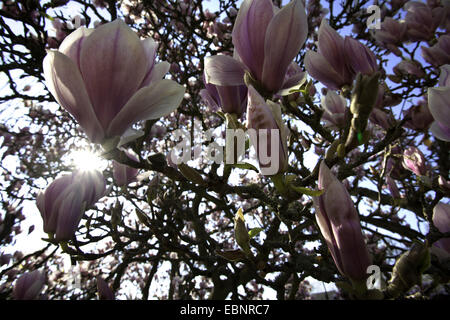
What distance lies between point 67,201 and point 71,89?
401mm

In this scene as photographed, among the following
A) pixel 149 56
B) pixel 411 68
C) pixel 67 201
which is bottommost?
pixel 67 201

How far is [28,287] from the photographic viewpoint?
138 centimetres

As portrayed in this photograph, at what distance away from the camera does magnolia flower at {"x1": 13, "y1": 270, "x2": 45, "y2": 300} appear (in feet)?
4.49

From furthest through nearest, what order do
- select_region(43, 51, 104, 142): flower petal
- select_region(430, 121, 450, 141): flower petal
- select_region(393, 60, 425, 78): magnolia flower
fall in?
1. select_region(393, 60, 425, 78): magnolia flower
2. select_region(430, 121, 450, 141): flower petal
3. select_region(43, 51, 104, 142): flower petal

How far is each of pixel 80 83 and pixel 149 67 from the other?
0.48 ft

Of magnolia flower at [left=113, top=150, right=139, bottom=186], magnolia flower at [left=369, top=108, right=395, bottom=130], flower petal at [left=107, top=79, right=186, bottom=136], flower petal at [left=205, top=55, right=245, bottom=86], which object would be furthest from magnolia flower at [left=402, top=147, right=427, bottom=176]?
magnolia flower at [left=113, top=150, right=139, bottom=186]

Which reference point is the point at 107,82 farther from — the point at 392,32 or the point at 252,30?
the point at 392,32

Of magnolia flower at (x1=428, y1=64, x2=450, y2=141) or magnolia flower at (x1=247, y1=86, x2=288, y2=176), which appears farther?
magnolia flower at (x1=428, y1=64, x2=450, y2=141)

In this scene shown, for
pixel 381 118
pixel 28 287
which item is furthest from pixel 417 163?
pixel 28 287

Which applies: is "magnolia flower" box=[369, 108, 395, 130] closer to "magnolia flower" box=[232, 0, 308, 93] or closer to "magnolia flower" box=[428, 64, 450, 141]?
"magnolia flower" box=[428, 64, 450, 141]

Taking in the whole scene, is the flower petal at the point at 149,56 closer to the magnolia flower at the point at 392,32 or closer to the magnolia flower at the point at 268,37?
the magnolia flower at the point at 268,37

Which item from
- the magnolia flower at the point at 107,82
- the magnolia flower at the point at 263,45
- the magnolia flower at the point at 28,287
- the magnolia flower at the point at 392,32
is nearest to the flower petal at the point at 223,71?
the magnolia flower at the point at 263,45

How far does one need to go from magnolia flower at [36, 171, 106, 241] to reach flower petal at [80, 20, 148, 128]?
14.1 inches

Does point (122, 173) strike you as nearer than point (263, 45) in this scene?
No
